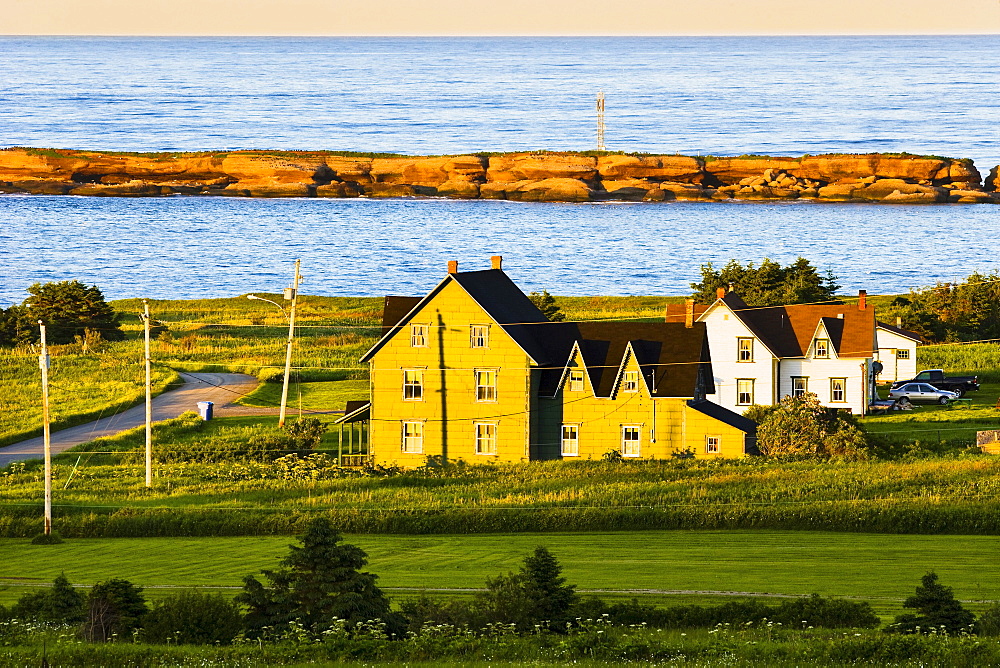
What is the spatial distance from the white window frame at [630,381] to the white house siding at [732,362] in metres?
9.67

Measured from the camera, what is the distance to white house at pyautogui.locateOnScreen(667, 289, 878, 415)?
6141 centimetres

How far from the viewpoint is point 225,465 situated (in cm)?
5050

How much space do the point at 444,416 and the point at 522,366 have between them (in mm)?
3162

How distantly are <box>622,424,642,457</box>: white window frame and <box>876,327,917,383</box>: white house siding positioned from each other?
2218cm

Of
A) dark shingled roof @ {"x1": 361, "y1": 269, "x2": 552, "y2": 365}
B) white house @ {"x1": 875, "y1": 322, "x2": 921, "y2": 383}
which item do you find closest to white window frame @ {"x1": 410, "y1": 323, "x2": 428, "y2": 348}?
dark shingled roof @ {"x1": 361, "y1": 269, "x2": 552, "y2": 365}

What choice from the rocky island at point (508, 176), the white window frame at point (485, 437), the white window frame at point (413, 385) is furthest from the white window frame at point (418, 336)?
the rocky island at point (508, 176)

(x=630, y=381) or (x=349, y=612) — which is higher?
(x=630, y=381)

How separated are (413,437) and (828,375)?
19.1 meters

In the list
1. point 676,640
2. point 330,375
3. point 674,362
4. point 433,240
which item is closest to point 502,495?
point 674,362

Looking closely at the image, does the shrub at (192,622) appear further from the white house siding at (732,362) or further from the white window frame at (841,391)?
the white window frame at (841,391)

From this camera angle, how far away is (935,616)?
25406mm

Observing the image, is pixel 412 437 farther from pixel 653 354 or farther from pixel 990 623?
pixel 990 623

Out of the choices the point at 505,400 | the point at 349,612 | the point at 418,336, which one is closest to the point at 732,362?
the point at 505,400

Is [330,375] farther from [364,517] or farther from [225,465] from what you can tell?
[364,517]
